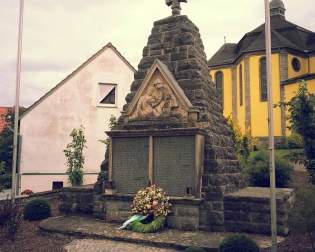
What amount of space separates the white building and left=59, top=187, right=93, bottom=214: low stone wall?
10.2 meters

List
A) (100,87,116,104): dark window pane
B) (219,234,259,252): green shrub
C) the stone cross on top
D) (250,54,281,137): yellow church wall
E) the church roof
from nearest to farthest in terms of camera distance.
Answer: (219,234,259,252): green shrub
the stone cross on top
(100,87,116,104): dark window pane
(250,54,281,137): yellow church wall
the church roof

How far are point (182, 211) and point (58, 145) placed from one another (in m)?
13.9

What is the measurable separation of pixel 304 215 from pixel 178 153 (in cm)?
378

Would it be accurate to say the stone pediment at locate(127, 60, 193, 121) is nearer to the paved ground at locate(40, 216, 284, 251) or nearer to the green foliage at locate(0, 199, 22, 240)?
the paved ground at locate(40, 216, 284, 251)

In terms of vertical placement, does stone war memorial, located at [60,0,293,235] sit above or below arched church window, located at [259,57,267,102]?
below

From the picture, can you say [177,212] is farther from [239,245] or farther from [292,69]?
[292,69]

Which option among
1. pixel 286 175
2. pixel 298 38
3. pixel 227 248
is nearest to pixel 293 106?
pixel 286 175

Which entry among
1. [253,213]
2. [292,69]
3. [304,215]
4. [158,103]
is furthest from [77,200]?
[292,69]

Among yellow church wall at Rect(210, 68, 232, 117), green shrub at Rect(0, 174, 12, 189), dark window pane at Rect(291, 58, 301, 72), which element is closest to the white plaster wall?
green shrub at Rect(0, 174, 12, 189)

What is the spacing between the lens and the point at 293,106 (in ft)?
39.2

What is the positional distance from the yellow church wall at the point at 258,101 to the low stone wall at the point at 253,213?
82.8ft

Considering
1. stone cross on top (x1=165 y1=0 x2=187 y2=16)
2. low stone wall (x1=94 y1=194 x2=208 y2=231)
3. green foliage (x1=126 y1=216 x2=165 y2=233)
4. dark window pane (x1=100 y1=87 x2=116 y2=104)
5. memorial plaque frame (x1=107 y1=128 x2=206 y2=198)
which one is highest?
stone cross on top (x1=165 y1=0 x2=187 y2=16)

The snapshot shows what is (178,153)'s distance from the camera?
9875mm

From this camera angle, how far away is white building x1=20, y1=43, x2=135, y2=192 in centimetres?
2105
